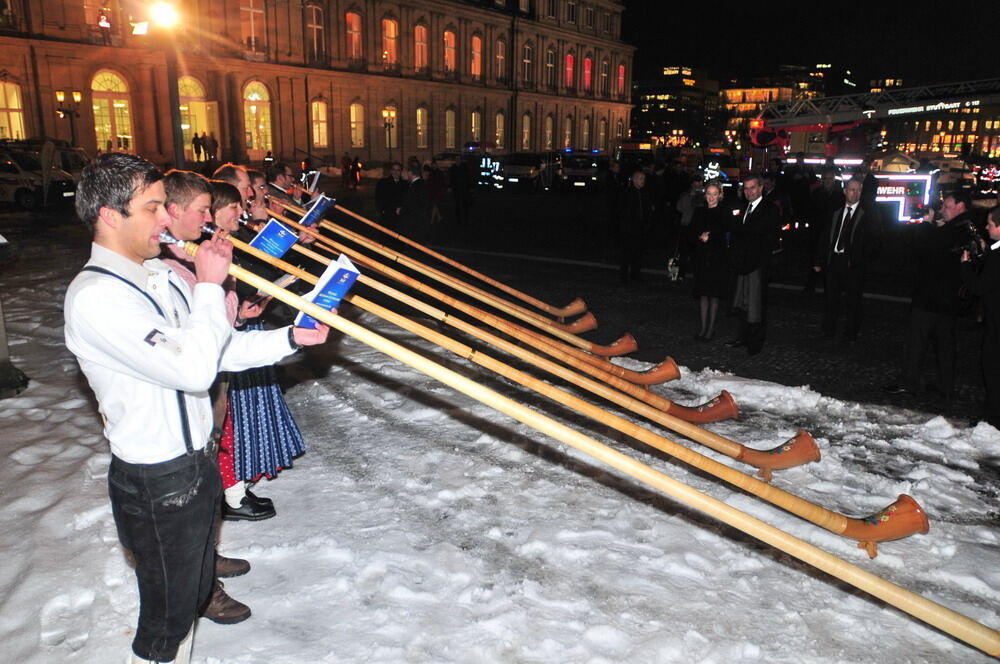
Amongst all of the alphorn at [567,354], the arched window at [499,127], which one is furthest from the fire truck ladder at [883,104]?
the arched window at [499,127]

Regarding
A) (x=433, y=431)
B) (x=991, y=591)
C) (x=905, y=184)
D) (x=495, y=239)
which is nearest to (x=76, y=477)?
(x=433, y=431)

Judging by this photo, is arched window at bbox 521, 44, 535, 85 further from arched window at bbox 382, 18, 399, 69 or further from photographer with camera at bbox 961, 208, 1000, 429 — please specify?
photographer with camera at bbox 961, 208, 1000, 429

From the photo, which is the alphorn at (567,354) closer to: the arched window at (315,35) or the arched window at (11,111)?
the arched window at (11,111)

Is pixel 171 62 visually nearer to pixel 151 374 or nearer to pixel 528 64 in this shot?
pixel 151 374

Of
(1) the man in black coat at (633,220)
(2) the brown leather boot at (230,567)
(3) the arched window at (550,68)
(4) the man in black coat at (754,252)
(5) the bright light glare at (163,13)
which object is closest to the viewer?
(2) the brown leather boot at (230,567)

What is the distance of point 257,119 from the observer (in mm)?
40219

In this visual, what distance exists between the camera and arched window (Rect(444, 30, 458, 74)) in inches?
1997

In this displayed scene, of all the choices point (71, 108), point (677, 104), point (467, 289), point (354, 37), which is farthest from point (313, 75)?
point (677, 104)

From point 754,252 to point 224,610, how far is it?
6.34 m

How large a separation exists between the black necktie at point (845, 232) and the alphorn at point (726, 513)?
20.0 ft

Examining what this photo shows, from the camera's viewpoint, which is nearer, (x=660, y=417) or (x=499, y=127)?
(x=660, y=417)

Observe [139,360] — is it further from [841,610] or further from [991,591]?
[991,591]

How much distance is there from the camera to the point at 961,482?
15.3 ft

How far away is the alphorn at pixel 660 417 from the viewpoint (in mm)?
3973
